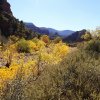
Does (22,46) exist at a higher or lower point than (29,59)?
lower

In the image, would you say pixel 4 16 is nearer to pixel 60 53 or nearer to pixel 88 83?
pixel 60 53

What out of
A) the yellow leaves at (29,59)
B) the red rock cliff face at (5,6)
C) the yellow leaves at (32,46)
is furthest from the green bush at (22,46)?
the red rock cliff face at (5,6)

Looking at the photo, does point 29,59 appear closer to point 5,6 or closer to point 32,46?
point 32,46

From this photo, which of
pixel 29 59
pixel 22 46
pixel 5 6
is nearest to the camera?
pixel 29 59

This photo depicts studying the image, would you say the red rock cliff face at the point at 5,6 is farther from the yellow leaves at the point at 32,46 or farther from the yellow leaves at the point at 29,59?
the yellow leaves at the point at 29,59

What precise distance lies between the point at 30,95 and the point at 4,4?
92.8 meters

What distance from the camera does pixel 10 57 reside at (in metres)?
48.2

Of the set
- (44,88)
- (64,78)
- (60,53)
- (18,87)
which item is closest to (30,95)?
(44,88)

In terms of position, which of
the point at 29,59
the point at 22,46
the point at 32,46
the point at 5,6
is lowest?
the point at 32,46

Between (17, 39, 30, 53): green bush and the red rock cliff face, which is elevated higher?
the red rock cliff face

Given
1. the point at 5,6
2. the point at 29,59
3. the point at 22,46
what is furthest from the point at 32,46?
the point at 5,6

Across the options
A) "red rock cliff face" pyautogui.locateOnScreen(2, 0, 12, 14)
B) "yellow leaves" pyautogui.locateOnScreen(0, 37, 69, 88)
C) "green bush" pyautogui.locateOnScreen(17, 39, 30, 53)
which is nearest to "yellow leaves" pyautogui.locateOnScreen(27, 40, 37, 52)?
"yellow leaves" pyautogui.locateOnScreen(0, 37, 69, 88)

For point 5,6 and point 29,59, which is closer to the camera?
point 29,59

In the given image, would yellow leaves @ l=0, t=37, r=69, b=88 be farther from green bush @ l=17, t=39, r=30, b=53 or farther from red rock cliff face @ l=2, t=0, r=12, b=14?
red rock cliff face @ l=2, t=0, r=12, b=14
